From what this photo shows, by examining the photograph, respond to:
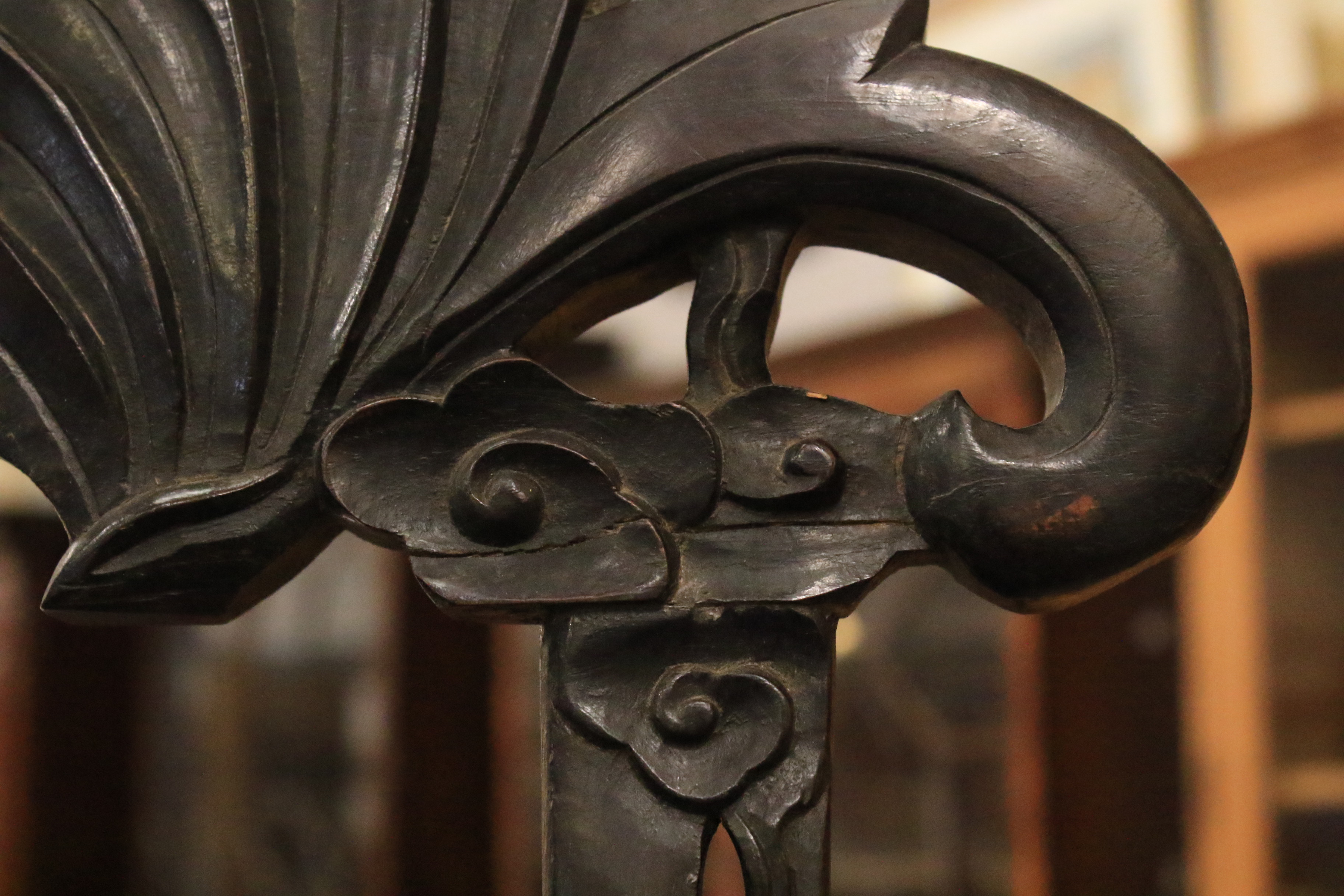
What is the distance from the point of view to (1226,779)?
3.47 ft

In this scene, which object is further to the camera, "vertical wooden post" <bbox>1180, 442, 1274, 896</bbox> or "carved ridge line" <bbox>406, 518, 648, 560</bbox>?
"vertical wooden post" <bbox>1180, 442, 1274, 896</bbox>

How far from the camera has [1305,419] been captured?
108cm

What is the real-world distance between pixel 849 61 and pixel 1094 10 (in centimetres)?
137

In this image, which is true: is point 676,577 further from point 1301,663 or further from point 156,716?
point 156,716

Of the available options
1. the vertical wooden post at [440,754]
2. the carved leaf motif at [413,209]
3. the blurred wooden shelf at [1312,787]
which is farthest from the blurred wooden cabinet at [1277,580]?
the vertical wooden post at [440,754]

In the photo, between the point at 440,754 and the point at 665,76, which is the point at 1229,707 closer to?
the point at 665,76

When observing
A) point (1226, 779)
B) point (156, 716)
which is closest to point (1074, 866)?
point (1226, 779)

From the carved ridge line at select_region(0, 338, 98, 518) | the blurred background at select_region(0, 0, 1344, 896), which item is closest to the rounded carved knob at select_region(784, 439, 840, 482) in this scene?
the carved ridge line at select_region(0, 338, 98, 518)

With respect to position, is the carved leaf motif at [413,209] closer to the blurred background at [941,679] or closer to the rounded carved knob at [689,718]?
the rounded carved knob at [689,718]

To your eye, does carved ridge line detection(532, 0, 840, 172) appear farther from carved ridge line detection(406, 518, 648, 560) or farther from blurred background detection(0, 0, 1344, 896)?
blurred background detection(0, 0, 1344, 896)

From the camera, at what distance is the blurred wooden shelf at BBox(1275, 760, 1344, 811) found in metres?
1.04

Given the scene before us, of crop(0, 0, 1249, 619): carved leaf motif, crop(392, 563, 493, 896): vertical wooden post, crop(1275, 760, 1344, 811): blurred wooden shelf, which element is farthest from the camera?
crop(392, 563, 493, 896): vertical wooden post

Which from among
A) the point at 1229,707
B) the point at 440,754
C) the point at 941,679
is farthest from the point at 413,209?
the point at 440,754

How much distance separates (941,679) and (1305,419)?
45 cm
